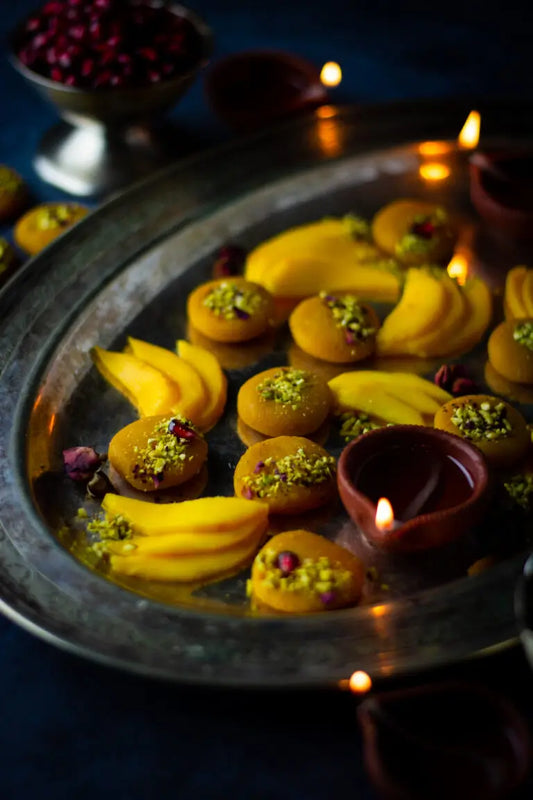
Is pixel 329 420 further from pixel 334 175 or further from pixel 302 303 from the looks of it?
pixel 334 175

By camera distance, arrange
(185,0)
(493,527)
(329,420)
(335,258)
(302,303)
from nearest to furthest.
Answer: (493,527) < (329,420) < (302,303) < (335,258) < (185,0)

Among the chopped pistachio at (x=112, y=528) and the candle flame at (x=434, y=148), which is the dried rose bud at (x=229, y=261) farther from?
the chopped pistachio at (x=112, y=528)

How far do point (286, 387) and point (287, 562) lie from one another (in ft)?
1.41

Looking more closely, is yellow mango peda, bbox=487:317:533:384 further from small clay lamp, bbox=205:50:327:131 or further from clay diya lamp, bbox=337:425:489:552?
small clay lamp, bbox=205:50:327:131

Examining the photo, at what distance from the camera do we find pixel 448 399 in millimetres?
1899

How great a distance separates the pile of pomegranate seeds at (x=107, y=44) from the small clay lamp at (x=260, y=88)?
7.0 inches

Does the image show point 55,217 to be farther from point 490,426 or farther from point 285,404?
point 490,426

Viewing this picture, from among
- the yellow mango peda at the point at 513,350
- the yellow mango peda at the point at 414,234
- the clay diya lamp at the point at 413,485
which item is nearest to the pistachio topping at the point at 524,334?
the yellow mango peda at the point at 513,350

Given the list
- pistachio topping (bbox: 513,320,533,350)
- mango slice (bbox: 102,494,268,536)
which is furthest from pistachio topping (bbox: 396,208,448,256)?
mango slice (bbox: 102,494,268,536)

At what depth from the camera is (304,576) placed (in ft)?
4.93

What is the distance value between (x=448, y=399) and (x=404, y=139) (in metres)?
0.92

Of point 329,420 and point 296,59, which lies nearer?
point 329,420

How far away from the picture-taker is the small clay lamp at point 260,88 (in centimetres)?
260

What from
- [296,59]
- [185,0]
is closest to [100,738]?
[296,59]
